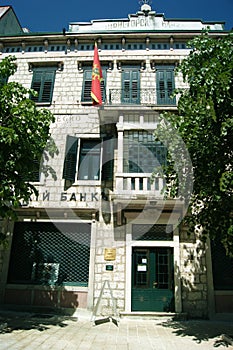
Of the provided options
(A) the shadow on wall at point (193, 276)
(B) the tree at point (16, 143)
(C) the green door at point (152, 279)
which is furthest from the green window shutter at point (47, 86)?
(A) the shadow on wall at point (193, 276)

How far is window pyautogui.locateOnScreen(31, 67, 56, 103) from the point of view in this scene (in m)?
12.5

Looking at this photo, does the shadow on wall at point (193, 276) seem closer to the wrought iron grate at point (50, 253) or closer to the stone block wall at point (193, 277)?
the stone block wall at point (193, 277)

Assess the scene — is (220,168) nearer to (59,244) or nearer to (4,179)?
(4,179)

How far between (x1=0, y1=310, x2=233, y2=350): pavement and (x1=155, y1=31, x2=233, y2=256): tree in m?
2.50

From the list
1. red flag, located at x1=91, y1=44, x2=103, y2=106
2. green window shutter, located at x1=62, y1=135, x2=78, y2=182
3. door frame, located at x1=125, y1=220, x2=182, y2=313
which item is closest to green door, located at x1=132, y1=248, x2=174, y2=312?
door frame, located at x1=125, y1=220, x2=182, y2=313

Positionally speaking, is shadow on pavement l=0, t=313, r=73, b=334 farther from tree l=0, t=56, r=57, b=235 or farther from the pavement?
tree l=0, t=56, r=57, b=235

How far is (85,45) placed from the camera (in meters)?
13.5

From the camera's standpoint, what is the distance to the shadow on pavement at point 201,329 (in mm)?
6676

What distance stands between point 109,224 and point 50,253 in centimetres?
257

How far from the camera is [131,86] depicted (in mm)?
12375

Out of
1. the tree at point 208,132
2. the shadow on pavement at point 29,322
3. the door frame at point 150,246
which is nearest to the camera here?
the tree at point 208,132

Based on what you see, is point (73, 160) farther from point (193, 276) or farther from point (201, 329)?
point (201, 329)

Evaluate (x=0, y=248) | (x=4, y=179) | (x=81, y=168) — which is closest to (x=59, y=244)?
(x=0, y=248)

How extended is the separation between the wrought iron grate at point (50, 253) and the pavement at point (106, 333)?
128cm
